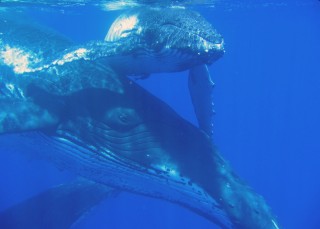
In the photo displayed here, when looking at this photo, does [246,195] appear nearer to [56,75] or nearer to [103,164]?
[103,164]

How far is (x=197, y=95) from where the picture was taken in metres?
8.62

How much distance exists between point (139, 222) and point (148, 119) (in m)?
20.1

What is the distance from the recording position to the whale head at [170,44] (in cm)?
594

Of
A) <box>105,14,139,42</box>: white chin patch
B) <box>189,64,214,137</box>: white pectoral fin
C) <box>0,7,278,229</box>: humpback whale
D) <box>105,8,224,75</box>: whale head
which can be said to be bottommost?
<box>0,7,278,229</box>: humpback whale

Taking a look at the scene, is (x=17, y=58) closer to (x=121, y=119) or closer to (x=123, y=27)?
(x=123, y=27)

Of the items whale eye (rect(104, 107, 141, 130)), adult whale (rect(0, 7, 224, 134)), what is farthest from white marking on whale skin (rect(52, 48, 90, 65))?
whale eye (rect(104, 107, 141, 130))

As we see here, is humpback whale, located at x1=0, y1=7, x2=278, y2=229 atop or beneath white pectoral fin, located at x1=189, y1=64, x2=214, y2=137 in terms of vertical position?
beneath

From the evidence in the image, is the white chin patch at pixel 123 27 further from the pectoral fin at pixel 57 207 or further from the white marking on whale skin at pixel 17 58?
the pectoral fin at pixel 57 207

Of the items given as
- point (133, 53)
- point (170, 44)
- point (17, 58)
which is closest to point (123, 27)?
point (133, 53)

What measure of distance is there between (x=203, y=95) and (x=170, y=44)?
2903 millimetres

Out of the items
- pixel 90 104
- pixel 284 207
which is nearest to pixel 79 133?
pixel 90 104

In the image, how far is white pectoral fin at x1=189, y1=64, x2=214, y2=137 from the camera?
840 centimetres

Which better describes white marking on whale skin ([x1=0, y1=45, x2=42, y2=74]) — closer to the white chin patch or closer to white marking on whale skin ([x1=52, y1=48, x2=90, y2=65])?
the white chin patch

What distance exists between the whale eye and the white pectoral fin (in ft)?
6.53
